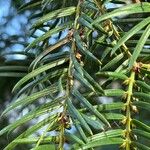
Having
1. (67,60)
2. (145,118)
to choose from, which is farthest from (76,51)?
(145,118)

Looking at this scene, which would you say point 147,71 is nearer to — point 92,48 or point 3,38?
point 92,48

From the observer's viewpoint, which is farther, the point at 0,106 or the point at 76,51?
the point at 0,106

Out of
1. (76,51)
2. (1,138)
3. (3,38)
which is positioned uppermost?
(76,51)

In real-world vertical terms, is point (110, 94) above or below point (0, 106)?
above

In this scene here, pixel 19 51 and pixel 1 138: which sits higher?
pixel 19 51

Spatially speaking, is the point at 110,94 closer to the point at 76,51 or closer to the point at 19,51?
the point at 76,51

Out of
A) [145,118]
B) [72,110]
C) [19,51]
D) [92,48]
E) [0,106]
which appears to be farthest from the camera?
[0,106]

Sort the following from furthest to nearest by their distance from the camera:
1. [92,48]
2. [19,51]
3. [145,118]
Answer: [145,118]
[19,51]
[92,48]

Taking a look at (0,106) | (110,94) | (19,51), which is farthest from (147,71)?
(0,106)

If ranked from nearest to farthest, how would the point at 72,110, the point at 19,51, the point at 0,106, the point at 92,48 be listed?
the point at 72,110 < the point at 92,48 < the point at 19,51 < the point at 0,106
